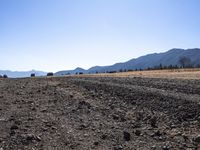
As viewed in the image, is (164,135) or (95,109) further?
(95,109)

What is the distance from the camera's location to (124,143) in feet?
30.6

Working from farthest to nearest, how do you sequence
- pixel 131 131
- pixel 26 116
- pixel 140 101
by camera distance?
1. pixel 140 101
2. pixel 26 116
3. pixel 131 131

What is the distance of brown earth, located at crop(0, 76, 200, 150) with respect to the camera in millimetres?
9234

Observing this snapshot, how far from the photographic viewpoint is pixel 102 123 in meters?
11.6

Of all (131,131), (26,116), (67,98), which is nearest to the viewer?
(131,131)

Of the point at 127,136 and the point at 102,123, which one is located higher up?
the point at 102,123

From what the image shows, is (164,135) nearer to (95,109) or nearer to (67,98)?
(95,109)

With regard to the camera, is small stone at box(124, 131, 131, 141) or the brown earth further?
small stone at box(124, 131, 131, 141)

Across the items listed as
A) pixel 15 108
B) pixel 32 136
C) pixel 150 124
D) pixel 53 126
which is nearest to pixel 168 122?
pixel 150 124

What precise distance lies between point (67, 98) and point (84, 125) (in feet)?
19.2

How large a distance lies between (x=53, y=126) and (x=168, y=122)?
373cm

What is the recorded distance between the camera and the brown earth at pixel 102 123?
9.23 m

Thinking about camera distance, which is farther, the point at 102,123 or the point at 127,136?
the point at 102,123

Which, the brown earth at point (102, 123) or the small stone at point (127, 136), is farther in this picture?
the small stone at point (127, 136)
